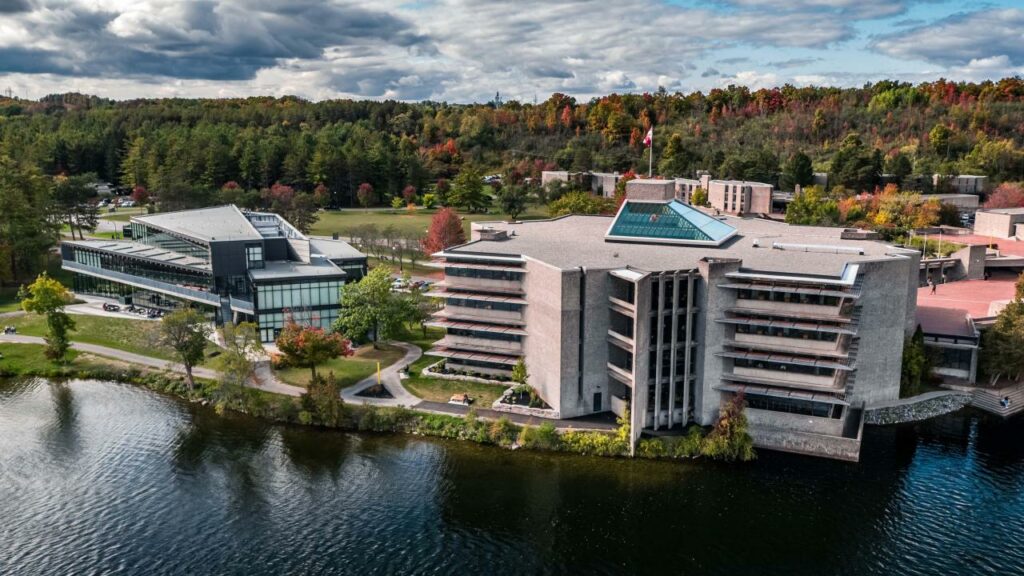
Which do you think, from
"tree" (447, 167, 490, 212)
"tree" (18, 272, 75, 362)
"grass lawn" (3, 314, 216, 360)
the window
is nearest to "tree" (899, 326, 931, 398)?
the window

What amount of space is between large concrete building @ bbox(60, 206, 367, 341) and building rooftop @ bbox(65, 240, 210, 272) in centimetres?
11

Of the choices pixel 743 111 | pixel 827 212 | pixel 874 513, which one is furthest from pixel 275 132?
pixel 874 513

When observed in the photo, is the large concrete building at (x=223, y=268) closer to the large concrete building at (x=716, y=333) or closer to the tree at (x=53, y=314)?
the tree at (x=53, y=314)

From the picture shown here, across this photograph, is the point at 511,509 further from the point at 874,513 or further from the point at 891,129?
the point at 891,129

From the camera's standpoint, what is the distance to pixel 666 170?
162 meters

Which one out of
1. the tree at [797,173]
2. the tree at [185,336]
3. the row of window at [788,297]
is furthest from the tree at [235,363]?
the tree at [797,173]

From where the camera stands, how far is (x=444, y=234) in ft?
368

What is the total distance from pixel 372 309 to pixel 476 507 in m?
29.4

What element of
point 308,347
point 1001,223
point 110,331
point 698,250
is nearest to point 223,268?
point 110,331

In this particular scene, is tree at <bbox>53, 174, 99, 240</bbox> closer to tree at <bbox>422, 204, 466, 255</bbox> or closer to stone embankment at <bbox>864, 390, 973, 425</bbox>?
tree at <bbox>422, 204, 466, 255</bbox>

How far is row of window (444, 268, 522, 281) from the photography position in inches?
2661

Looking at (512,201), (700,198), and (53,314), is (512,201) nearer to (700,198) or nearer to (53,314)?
(700,198)

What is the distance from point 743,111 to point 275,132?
116269 millimetres

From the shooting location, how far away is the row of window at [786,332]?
57.6 m
